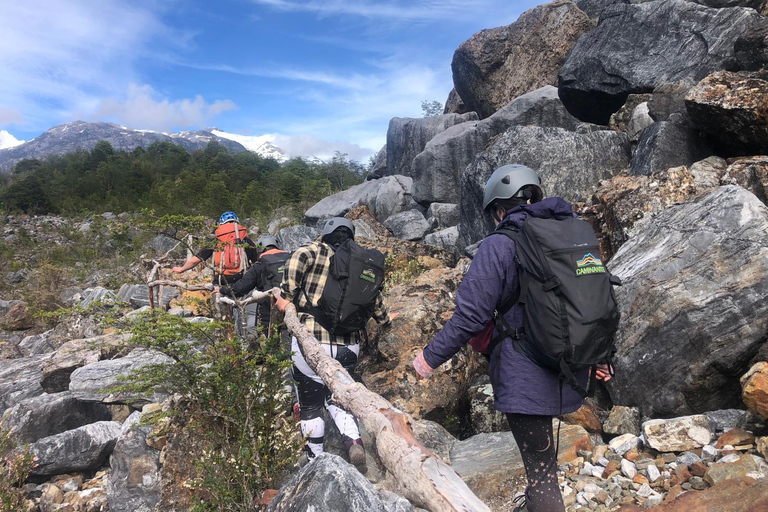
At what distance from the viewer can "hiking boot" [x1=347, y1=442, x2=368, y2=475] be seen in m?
4.25

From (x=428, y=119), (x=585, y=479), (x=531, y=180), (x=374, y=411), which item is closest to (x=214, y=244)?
(x=374, y=411)

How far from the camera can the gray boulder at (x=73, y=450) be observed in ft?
19.0

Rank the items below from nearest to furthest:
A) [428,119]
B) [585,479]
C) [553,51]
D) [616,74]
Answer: [585,479] < [616,74] < [553,51] < [428,119]

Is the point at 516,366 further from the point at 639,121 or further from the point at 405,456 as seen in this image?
the point at 639,121

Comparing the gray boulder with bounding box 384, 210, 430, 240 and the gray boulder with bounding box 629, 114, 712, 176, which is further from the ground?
the gray boulder with bounding box 629, 114, 712, 176

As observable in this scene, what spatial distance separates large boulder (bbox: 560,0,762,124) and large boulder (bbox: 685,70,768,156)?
4795 millimetres

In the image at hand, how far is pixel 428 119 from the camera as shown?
100ft

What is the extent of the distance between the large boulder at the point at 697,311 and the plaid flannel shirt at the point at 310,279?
294 centimetres

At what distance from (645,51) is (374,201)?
1390 centimetres

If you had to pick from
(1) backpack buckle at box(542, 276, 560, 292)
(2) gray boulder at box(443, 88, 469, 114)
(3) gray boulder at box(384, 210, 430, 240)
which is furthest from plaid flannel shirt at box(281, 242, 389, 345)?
(2) gray boulder at box(443, 88, 469, 114)

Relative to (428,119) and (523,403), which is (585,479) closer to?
(523,403)

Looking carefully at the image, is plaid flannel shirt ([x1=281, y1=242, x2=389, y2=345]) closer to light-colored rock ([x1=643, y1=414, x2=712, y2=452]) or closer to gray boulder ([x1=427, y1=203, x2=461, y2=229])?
light-colored rock ([x1=643, y1=414, x2=712, y2=452])

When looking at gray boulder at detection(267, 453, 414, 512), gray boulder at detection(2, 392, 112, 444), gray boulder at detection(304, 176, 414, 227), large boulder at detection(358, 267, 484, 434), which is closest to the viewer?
gray boulder at detection(267, 453, 414, 512)

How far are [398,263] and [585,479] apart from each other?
312 inches
